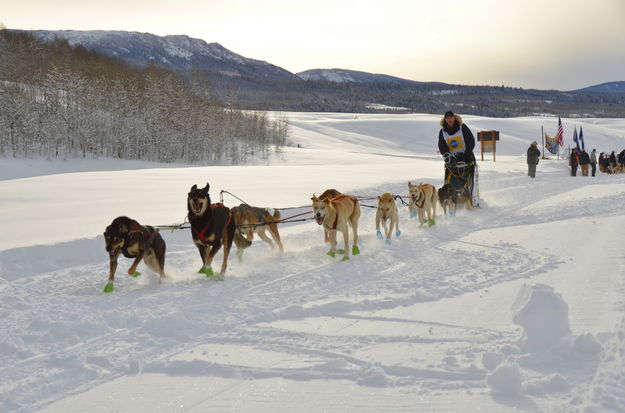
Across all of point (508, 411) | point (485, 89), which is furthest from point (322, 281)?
point (485, 89)

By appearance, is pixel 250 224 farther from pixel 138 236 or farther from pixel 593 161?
pixel 593 161

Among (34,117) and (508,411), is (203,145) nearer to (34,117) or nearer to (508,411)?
(34,117)

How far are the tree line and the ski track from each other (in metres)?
28.3

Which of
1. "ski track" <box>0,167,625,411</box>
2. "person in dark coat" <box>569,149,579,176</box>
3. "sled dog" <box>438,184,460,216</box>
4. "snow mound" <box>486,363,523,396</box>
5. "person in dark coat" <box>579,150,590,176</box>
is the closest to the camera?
"snow mound" <box>486,363,523,396</box>

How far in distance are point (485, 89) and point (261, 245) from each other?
190m

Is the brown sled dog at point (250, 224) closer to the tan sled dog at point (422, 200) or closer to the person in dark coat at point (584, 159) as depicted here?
the tan sled dog at point (422, 200)

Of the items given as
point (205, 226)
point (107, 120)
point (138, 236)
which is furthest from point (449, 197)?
point (107, 120)

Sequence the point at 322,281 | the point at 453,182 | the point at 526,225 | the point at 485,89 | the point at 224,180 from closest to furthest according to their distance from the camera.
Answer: the point at 322,281
the point at 526,225
the point at 453,182
the point at 224,180
the point at 485,89

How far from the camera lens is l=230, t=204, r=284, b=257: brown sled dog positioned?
5.82 meters

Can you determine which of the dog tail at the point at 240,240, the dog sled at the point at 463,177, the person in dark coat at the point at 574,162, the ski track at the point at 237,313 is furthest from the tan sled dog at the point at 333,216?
the person in dark coat at the point at 574,162

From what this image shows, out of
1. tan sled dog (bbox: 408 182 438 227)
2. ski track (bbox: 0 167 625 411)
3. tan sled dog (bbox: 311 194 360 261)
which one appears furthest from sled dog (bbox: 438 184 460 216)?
tan sled dog (bbox: 311 194 360 261)

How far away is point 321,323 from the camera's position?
11.8 ft

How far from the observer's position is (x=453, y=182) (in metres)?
9.65

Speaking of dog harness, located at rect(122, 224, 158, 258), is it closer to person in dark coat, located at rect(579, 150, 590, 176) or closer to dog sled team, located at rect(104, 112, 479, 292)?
dog sled team, located at rect(104, 112, 479, 292)
